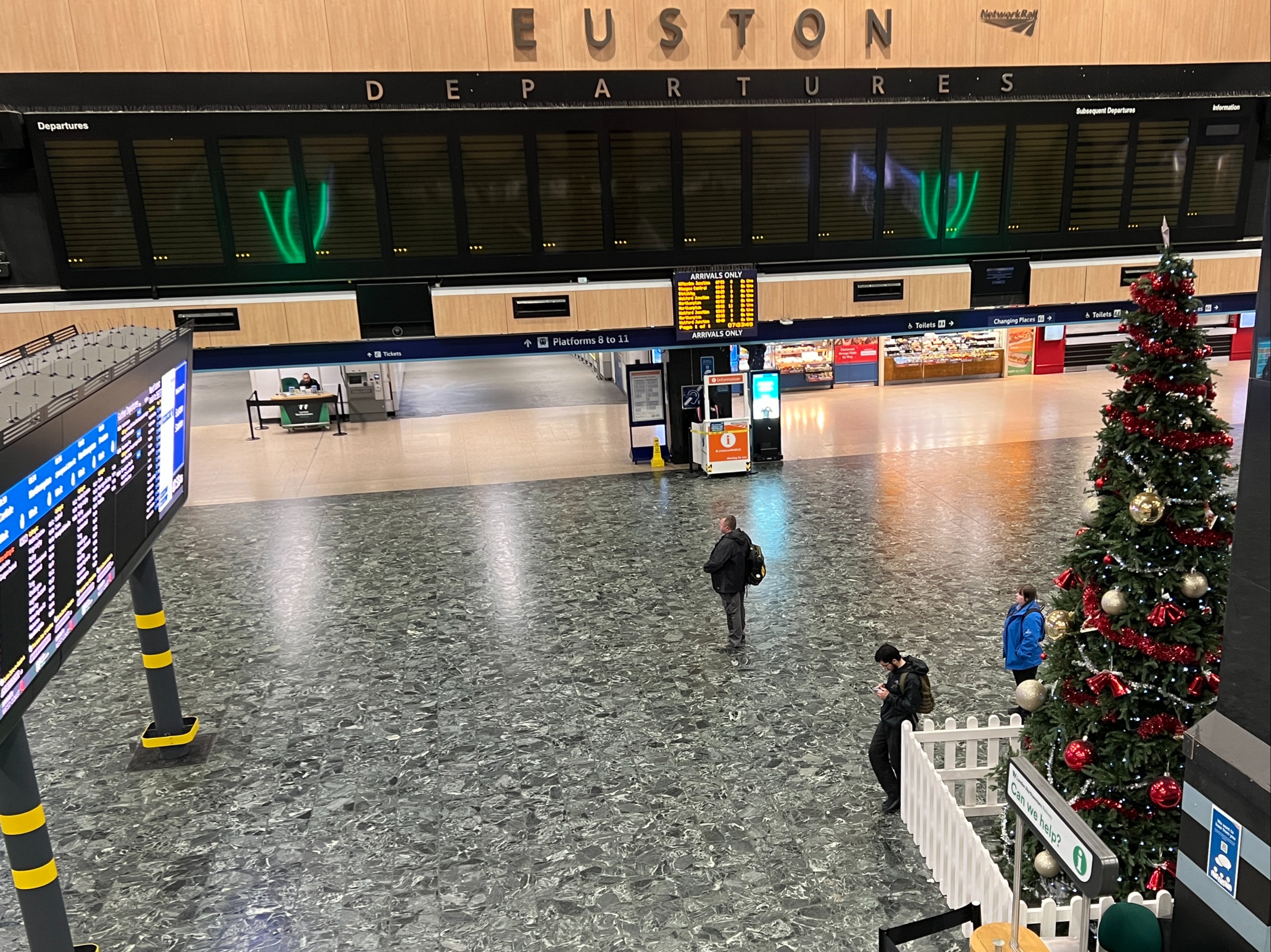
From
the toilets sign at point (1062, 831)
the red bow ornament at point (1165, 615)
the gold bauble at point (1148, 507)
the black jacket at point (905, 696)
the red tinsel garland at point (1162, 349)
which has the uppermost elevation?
the red tinsel garland at point (1162, 349)

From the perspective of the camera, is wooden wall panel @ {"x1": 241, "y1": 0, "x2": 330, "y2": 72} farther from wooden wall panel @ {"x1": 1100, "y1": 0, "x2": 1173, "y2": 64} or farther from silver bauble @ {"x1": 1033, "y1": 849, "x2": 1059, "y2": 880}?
silver bauble @ {"x1": 1033, "y1": 849, "x2": 1059, "y2": 880}

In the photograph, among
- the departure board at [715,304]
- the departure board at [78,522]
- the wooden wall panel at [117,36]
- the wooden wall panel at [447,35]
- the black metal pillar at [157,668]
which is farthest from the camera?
the departure board at [715,304]

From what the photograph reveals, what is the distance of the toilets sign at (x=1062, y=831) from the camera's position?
323 centimetres

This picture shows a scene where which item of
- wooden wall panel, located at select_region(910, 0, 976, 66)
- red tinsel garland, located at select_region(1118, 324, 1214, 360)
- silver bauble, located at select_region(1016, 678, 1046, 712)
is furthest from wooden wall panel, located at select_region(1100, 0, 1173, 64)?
silver bauble, located at select_region(1016, 678, 1046, 712)

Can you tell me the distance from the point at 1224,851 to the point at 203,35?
12347 mm

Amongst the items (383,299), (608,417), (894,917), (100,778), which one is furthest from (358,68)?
(608,417)

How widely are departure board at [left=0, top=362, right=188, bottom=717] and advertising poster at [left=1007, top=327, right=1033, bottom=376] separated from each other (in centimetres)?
2378

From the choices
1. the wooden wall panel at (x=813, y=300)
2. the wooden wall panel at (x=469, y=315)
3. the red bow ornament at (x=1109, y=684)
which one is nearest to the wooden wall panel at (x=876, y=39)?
the wooden wall panel at (x=813, y=300)

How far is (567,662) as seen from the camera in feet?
29.8

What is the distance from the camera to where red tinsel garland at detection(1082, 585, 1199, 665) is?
15.4 feet

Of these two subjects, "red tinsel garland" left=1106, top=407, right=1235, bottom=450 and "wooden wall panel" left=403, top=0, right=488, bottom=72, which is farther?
"wooden wall panel" left=403, top=0, right=488, bottom=72

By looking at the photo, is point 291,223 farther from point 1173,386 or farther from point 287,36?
point 1173,386

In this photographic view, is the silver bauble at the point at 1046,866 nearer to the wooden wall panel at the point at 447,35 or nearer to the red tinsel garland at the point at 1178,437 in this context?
the red tinsel garland at the point at 1178,437

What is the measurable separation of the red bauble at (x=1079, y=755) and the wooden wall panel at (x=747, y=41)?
9587 millimetres
